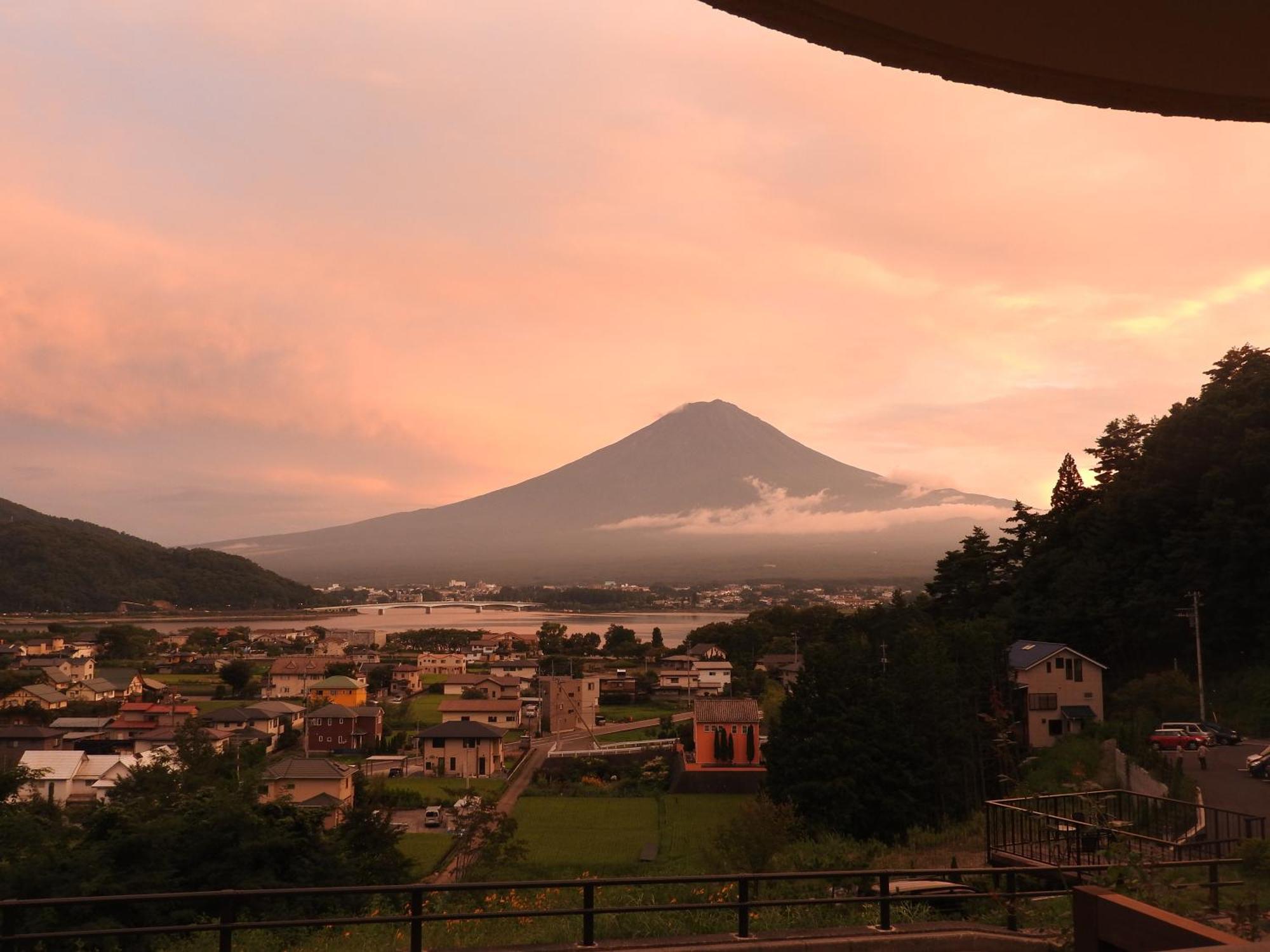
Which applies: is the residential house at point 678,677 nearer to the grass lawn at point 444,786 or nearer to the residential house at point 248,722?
the residential house at point 248,722

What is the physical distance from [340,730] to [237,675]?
19.5 metres

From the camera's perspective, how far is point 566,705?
45.9m

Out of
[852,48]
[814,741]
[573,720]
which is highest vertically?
[852,48]

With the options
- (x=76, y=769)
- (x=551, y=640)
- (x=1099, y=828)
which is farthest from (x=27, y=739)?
(x=551, y=640)

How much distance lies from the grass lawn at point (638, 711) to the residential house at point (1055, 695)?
25173mm

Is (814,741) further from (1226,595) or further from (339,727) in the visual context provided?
(339,727)

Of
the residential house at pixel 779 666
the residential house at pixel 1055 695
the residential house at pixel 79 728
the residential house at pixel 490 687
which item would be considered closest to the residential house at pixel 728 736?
the residential house at pixel 1055 695

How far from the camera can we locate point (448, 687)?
5653cm

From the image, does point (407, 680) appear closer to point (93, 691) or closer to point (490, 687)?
point (490, 687)

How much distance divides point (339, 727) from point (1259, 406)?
33175 mm

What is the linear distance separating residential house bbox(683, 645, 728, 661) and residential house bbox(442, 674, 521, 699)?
10.9 meters

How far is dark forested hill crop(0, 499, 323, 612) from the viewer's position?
10819 centimetres

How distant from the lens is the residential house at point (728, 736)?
104 feet

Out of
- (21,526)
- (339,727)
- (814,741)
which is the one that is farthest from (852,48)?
(21,526)
